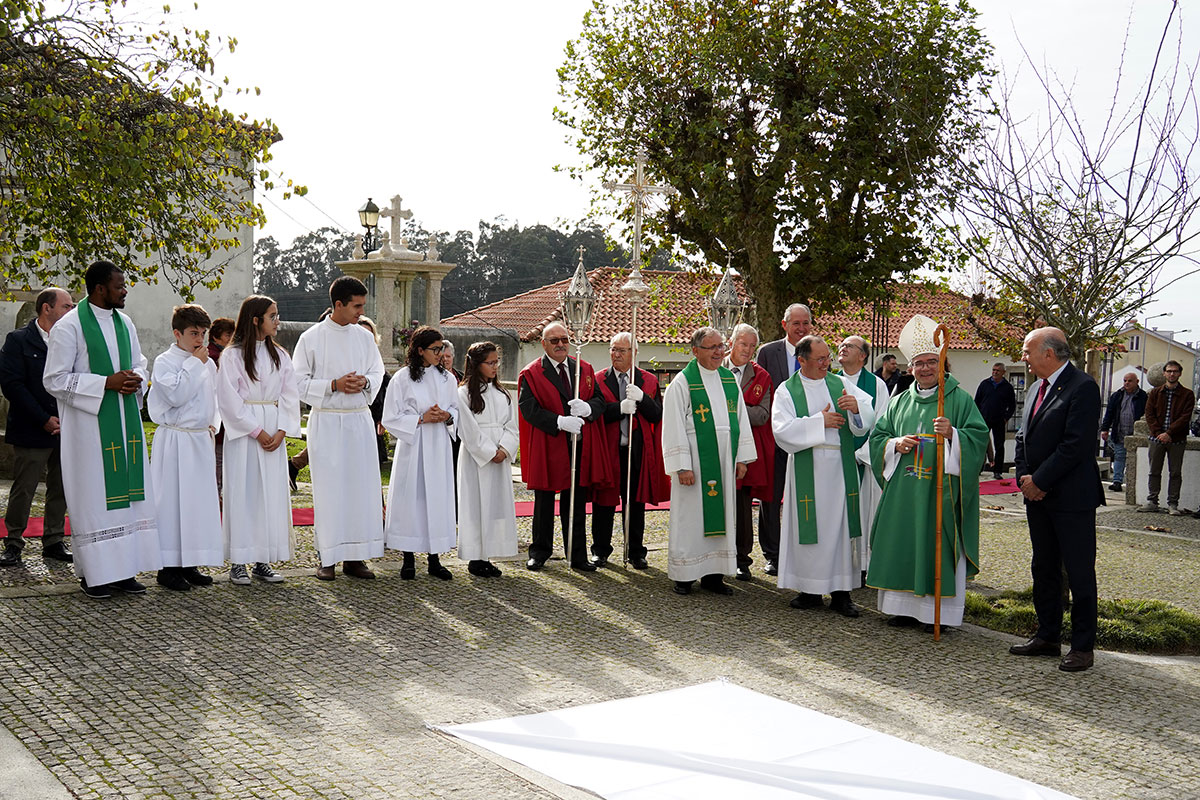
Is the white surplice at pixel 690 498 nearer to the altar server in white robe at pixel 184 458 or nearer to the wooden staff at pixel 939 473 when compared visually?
the wooden staff at pixel 939 473

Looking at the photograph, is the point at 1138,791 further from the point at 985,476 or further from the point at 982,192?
the point at 985,476

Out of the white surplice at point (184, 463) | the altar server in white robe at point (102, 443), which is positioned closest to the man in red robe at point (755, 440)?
the white surplice at point (184, 463)

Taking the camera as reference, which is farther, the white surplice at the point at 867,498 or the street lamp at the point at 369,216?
the street lamp at the point at 369,216

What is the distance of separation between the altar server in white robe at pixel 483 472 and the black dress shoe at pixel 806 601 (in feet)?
7.02

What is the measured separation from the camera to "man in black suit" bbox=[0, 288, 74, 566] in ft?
26.0

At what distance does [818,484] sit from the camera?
7.73 m

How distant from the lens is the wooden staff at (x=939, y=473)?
22.5ft

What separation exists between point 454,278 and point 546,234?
17.2 ft

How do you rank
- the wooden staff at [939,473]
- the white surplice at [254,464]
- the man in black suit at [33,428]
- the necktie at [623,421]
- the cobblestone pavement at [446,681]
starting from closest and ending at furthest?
the cobblestone pavement at [446,681] → the wooden staff at [939,473] → the white surplice at [254,464] → the man in black suit at [33,428] → the necktie at [623,421]

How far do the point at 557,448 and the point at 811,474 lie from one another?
217 cm

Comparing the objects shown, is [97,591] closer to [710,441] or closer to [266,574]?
[266,574]

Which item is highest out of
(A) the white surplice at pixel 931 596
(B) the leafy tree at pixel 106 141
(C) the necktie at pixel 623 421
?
(B) the leafy tree at pixel 106 141

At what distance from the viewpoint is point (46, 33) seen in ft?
31.1

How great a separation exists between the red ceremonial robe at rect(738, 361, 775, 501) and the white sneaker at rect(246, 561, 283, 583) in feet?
11.8
